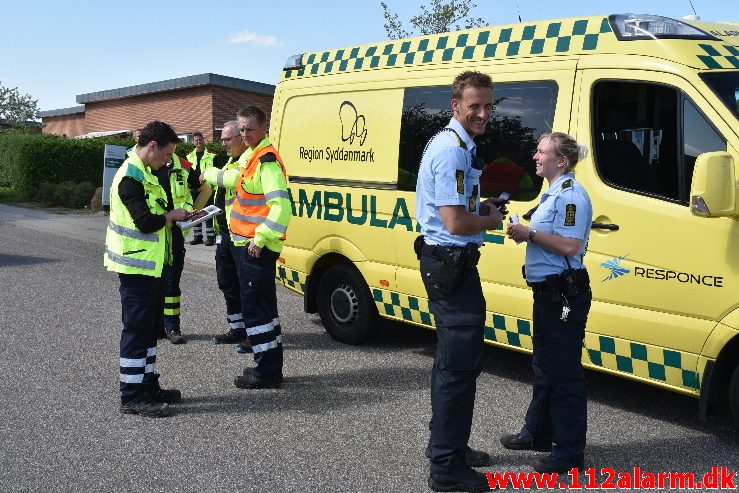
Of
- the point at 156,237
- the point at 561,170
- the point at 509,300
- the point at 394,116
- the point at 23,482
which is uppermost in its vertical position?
the point at 394,116

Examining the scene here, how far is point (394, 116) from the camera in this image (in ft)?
19.9

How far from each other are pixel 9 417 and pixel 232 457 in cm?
161

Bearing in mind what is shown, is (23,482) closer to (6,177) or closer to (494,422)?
(494,422)

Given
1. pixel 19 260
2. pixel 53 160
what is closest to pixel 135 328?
pixel 19 260

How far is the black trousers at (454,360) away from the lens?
12.2ft

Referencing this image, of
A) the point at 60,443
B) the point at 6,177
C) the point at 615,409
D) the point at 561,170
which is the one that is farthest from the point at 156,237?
the point at 6,177

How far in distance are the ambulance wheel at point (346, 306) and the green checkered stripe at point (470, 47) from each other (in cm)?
175

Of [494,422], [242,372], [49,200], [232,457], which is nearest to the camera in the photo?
[232,457]

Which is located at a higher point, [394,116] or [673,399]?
[394,116]

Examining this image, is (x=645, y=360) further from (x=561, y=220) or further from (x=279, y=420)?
(x=279, y=420)

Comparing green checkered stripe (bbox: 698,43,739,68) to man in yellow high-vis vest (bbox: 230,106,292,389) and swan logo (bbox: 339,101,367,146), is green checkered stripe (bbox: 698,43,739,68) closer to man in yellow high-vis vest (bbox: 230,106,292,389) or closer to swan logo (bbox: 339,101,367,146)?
swan logo (bbox: 339,101,367,146)

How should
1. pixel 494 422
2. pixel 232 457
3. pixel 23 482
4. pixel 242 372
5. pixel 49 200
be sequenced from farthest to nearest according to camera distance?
pixel 49 200, pixel 242 372, pixel 494 422, pixel 232 457, pixel 23 482

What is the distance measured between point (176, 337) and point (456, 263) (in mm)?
3915

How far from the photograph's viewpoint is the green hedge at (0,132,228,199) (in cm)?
2355
